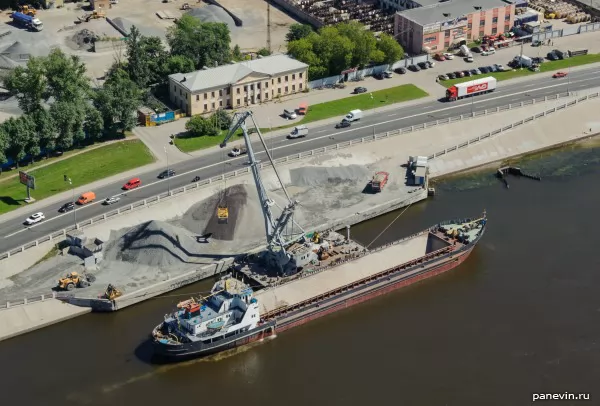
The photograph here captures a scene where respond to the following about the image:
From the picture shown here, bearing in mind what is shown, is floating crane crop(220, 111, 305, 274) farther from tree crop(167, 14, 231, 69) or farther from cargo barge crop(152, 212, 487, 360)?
tree crop(167, 14, 231, 69)

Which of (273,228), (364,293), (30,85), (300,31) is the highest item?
(30,85)

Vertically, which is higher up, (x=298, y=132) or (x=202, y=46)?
(x=202, y=46)

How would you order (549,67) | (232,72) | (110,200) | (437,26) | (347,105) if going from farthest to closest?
(437,26) < (549,67) < (347,105) < (232,72) < (110,200)

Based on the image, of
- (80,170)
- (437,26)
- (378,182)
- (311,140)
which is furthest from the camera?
(437,26)

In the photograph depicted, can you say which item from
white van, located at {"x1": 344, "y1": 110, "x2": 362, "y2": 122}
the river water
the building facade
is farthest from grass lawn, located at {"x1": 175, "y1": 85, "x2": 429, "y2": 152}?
the river water

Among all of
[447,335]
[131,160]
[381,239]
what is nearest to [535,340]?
[447,335]

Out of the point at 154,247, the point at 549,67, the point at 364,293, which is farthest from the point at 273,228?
the point at 549,67

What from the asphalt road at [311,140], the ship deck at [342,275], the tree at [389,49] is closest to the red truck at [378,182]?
the asphalt road at [311,140]

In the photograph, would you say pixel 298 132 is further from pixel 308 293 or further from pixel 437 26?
pixel 437 26

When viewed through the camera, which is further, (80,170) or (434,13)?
(434,13)
